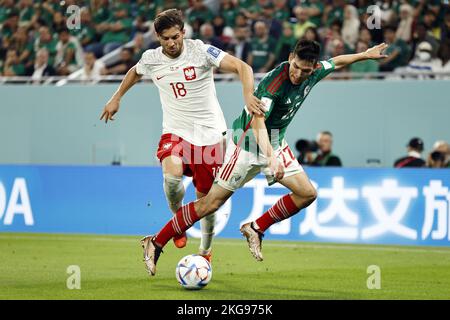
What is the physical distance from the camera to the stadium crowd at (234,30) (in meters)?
15.9

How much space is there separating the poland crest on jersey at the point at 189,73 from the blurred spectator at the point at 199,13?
8108 millimetres

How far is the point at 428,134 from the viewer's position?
51.6 ft

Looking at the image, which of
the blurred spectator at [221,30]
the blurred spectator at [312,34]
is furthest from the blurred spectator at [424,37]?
the blurred spectator at [221,30]

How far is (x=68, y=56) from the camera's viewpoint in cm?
1833

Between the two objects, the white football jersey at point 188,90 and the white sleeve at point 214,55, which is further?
the white football jersey at point 188,90

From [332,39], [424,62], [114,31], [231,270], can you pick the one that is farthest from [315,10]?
[231,270]

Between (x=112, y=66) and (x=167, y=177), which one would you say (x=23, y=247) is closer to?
(x=167, y=177)

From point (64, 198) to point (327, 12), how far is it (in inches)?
207

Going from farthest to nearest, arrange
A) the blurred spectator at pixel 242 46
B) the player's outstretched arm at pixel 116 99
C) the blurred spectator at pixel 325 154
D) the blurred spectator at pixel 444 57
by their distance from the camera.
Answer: the blurred spectator at pixel 242 46 → the blurred spectator at pixel 444 57 → the blurred spectator at pixel 325 154 → the player's outstretched arm at pixel 116 99

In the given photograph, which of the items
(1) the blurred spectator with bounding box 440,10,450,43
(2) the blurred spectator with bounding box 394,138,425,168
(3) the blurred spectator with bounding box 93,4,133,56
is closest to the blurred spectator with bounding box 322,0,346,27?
(1) the blurred spectator with bounding box 440,10,450,43

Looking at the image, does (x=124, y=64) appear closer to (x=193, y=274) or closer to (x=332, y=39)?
(x=332, y=39)

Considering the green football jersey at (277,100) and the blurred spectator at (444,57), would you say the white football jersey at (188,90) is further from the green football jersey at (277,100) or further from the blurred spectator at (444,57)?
the blurred spectator at (444,57)

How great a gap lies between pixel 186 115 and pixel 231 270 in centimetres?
183
